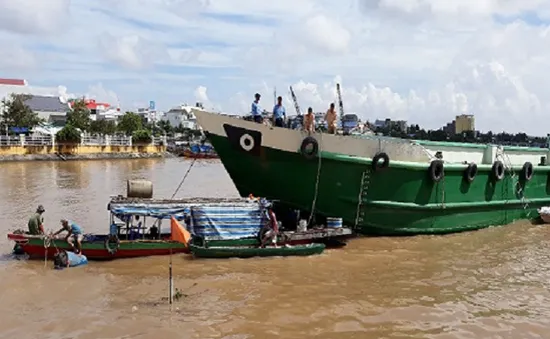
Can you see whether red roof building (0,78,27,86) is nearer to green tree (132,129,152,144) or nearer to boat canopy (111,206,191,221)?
green tree (132,129,152,144)

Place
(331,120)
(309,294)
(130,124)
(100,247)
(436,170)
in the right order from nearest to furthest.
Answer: (309,294)
(100,247)
(331,120)
(436,170)
(130,124)

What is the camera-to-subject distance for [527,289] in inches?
418

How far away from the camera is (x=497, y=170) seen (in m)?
16.0

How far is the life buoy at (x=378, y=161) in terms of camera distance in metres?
13.8

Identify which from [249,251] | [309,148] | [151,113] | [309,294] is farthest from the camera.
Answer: [151,113]

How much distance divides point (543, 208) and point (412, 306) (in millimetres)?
10152

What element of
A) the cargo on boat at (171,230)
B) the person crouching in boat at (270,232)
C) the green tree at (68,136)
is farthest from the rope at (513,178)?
the green tree at (68,136)

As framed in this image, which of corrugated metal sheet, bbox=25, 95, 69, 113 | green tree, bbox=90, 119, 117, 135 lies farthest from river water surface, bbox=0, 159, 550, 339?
corrugated metal sheet, bbox=25, 95, 69, 113

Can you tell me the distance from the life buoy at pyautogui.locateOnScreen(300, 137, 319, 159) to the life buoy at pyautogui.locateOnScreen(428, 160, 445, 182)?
3.18 metres

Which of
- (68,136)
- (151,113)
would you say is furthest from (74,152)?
(151,113)

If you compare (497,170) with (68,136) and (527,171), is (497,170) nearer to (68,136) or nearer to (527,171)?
(527,171)

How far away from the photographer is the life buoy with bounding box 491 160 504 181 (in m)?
16.0

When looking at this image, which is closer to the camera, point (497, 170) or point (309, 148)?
point (309, 148)

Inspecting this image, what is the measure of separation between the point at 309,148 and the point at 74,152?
39.5 m
